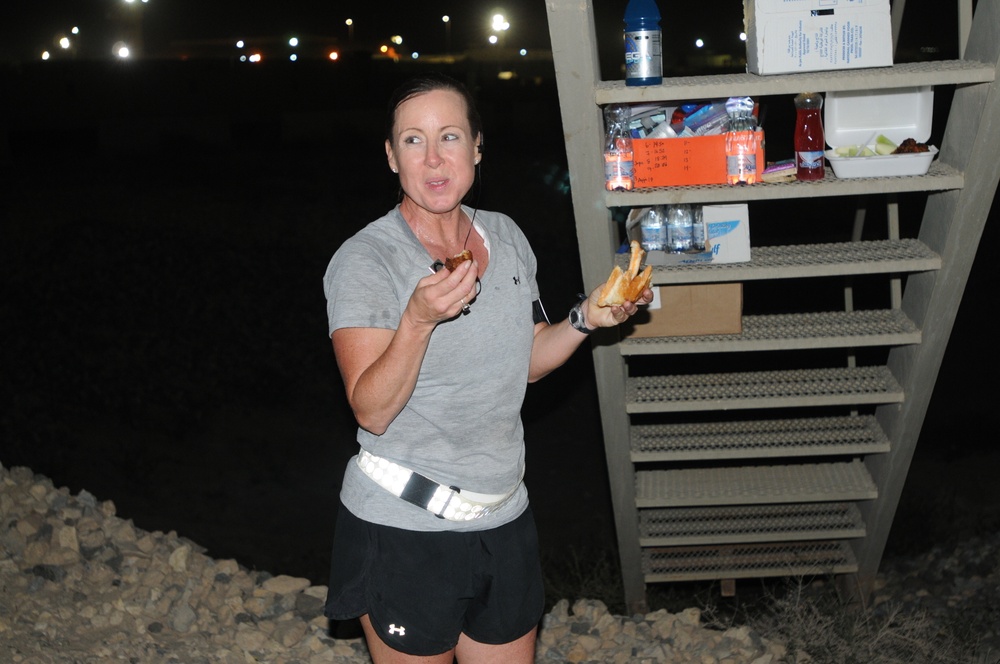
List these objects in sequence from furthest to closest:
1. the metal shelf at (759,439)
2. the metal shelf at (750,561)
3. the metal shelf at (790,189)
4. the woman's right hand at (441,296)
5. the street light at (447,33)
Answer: the street light at (447,33), the metal shelf at (750,561), the metal shelf at (759,439), the metal shelf at (790,189), the woman's right hand at (441,296)

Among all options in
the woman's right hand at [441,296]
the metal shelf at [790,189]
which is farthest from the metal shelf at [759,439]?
the woman's right hand at [441,296]

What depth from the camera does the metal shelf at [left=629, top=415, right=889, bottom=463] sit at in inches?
159

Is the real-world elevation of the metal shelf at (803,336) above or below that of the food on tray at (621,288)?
below

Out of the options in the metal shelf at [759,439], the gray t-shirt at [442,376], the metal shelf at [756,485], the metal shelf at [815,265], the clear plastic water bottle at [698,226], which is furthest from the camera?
the metal shelf at [756,485]

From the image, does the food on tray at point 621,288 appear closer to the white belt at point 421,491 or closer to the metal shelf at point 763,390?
the white belt at point 421,491

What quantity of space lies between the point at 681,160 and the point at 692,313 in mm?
721

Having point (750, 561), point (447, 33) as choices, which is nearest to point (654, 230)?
point (750, 561)

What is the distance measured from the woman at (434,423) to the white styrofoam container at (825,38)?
117 centimetres

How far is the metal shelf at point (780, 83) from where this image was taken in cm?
272

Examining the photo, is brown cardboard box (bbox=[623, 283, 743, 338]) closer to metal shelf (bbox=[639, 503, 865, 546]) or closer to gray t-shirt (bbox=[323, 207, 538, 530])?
metal shelf (bbox=[639, 503, 865, 546])

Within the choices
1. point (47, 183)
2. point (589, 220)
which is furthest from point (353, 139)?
point (589, 220)

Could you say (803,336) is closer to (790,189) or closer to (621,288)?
(790,189)

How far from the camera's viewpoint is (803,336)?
356 cm

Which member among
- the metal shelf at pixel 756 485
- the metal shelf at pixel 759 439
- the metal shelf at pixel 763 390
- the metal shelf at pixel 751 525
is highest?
the metal shelf at pixel 763 390
